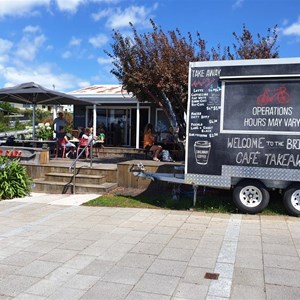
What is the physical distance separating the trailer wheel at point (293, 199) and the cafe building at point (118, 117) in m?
10.7

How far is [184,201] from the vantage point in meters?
8.72

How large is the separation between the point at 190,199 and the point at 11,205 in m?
4.11

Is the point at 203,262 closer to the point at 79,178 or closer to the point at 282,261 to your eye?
the point at 282,261

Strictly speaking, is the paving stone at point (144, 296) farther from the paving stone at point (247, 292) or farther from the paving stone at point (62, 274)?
the paving stone at point (62, 274)

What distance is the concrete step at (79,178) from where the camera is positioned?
10414 mm

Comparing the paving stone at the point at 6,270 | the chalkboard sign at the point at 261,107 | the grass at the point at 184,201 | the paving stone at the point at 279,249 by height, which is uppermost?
the chalkboard sign at the point at 261,107

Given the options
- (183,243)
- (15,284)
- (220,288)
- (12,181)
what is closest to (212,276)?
(220,288)

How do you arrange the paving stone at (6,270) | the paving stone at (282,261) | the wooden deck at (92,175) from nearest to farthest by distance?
the paving stone at (6,270)
the paving stone at (282,261)
the wooden deck at (92,175)

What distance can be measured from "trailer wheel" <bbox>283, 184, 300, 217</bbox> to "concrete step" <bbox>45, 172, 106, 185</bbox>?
4.93m

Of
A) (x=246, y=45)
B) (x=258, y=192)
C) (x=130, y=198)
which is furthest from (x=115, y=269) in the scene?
(x=246, y=45)

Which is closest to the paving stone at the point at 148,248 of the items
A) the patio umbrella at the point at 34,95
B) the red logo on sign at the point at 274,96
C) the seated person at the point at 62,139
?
the red logo on sign at the point at 274,96

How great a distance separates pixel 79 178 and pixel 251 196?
4870mm

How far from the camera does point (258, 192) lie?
766 cm

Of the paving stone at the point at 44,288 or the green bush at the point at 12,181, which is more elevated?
the green bush at the point at 12,181
